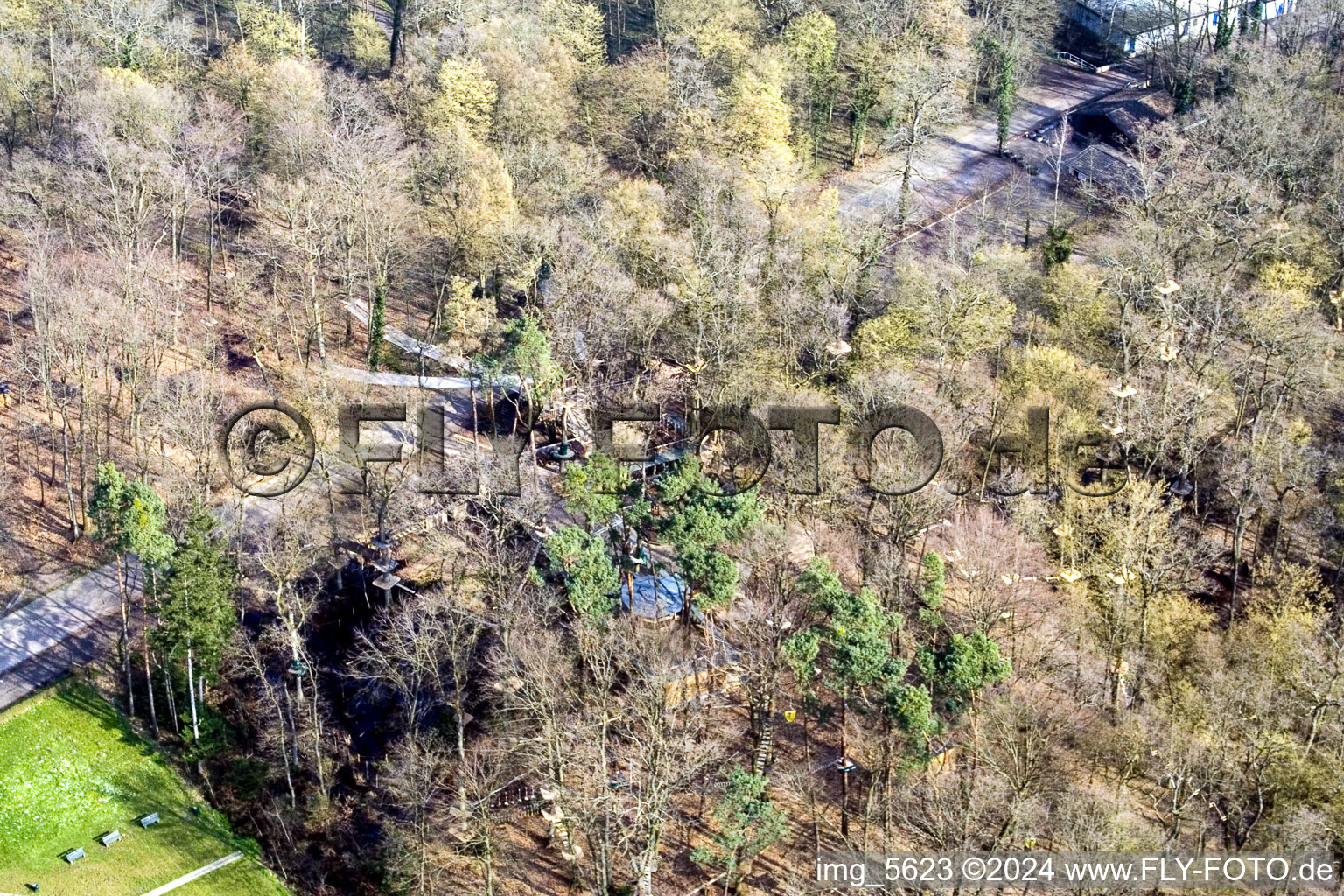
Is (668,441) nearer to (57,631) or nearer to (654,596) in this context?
(654,596)

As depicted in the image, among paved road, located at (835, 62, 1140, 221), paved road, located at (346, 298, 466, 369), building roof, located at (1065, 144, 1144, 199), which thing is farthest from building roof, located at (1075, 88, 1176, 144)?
paved road, located at (346, 298, 466, 369)

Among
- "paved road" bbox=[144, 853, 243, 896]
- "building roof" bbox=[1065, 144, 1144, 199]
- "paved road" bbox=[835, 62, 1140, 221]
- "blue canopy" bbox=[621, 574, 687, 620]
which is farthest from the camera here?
"paved road" bbox=[835, 62, 1140, 221]

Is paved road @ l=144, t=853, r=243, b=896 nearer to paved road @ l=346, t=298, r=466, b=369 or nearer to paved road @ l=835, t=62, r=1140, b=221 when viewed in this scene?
paved road @ l=346, t=298, r=466, b=369

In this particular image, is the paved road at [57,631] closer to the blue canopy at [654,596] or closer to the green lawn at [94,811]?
the green lawn at [94,811]

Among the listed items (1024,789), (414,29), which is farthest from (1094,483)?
(414,29)

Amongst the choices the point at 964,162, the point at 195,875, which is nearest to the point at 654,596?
the point at 195,875

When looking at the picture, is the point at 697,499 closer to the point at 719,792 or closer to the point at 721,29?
the point at 719,792

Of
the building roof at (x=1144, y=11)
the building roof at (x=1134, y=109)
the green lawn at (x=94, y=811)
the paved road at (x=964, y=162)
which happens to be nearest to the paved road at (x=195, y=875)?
the green lawn at (x=94, y=811)
